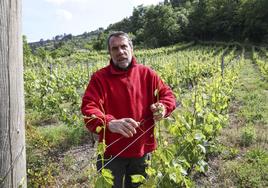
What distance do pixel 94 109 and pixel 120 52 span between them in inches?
19.9

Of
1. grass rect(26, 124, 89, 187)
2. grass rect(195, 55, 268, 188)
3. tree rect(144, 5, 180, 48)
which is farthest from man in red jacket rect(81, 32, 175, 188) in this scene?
tree rect(144, 5, 180, 48)

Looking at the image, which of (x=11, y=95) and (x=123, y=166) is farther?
(x=123, y=166)

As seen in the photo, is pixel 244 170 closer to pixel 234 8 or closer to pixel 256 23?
pixel 256 23

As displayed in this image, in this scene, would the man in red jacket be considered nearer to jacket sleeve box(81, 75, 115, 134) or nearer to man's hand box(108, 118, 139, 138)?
jacket sleeve box(81, 75, 115, 134)

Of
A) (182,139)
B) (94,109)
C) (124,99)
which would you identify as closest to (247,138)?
(182,139)

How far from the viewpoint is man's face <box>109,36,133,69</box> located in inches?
106

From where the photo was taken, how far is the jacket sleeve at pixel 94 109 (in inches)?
93.7

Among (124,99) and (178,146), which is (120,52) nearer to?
(124,99)

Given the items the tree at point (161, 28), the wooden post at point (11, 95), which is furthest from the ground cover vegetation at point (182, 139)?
the tree at point (161, 28)

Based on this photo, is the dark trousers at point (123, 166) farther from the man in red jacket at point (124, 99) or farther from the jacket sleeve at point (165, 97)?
the jacket sleeve at point (165, 97)

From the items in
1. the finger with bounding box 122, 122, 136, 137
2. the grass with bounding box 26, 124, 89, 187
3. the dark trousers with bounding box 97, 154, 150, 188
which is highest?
the finger with bounding box 122, 122, 136, 137

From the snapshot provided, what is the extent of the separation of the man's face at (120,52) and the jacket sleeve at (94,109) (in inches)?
8.7

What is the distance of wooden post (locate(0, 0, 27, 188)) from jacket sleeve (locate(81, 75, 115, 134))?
69 cm

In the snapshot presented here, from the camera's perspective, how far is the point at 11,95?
1.54 meters
